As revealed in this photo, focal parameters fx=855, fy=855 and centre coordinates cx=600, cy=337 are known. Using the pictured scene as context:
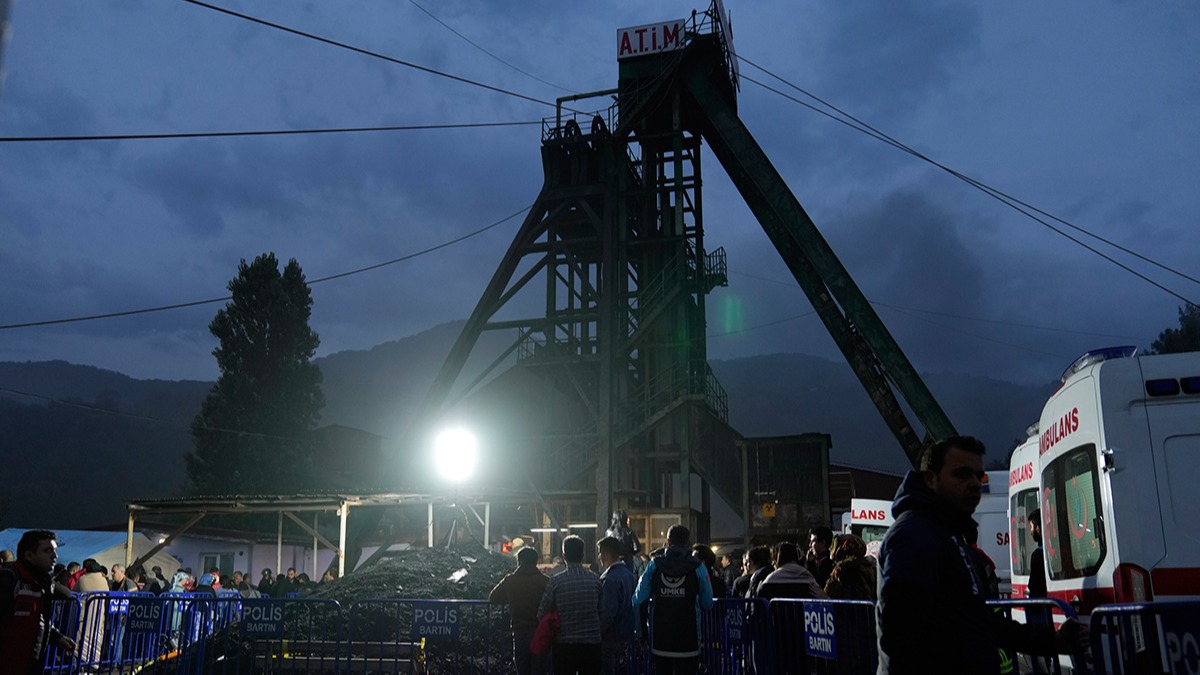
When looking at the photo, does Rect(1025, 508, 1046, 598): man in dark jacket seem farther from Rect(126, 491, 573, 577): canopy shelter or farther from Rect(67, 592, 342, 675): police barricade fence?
Rect(126, 491, 573, 577): canopy shelter

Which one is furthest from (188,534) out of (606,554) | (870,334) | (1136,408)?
(1136,408)

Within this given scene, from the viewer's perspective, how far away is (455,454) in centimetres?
2634

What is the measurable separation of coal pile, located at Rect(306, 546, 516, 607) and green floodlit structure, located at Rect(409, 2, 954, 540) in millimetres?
8874

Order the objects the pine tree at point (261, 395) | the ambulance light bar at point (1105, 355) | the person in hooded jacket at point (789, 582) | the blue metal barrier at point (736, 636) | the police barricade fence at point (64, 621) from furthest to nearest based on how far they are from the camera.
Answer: the pine tree at point (261, 395), the police barricade fence at point (64, 621), the blue metal barrier at point (736, 636), the person in hooded jacket at point (789, 582), the ambulance light bar at point (1105, 355)

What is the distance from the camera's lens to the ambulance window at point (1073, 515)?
5957mm

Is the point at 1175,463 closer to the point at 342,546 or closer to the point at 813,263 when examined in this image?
the point at 342,546

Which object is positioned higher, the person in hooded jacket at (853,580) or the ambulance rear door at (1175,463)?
the ambulance rear door at (1175,463)

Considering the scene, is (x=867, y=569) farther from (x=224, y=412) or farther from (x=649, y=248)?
(x=224, y=412)

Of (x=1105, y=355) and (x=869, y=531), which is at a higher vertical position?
(x=1105, y=355)

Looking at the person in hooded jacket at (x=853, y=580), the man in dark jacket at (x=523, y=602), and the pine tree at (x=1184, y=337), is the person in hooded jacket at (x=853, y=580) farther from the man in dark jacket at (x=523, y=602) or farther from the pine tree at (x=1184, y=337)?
the pine tree at (x=1184, y=337)

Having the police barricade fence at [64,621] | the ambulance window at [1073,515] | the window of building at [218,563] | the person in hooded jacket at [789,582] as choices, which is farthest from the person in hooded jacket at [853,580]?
the window of building at [218,563]

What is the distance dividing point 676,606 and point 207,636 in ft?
22.2

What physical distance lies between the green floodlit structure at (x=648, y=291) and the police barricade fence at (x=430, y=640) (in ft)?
45.4

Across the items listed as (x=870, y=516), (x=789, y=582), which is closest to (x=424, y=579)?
(x=789, y=582)
